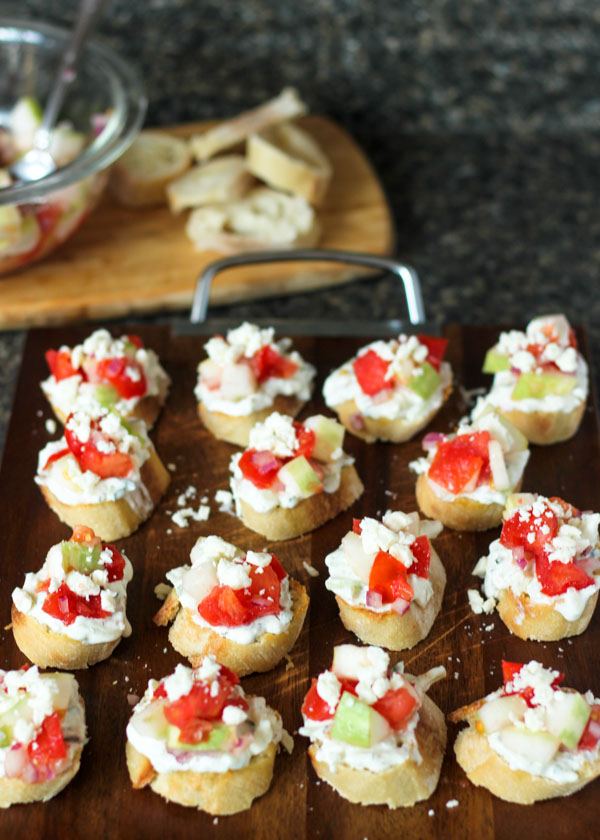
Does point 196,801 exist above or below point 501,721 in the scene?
below

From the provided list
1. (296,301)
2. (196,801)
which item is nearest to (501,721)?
(196,801)

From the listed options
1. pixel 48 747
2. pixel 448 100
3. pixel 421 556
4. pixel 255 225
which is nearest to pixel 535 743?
pixel 421 556

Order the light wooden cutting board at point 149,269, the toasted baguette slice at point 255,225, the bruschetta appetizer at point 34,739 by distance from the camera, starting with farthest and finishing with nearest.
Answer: the toasted baguette slice at point 255,225, the light wooden cutting board at point 149,269, the bruschetta appetizer at point 34,739

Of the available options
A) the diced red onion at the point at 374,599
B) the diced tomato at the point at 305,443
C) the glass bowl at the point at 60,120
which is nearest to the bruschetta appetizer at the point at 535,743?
the diced red onion at the point at 374,599

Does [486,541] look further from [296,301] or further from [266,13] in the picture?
[266,13]

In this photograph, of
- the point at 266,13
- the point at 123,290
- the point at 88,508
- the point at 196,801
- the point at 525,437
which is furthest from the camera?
the point at 266,13

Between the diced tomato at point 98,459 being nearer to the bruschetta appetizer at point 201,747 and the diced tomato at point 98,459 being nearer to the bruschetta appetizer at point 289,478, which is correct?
the bruschetta appetizer at point 289,478
